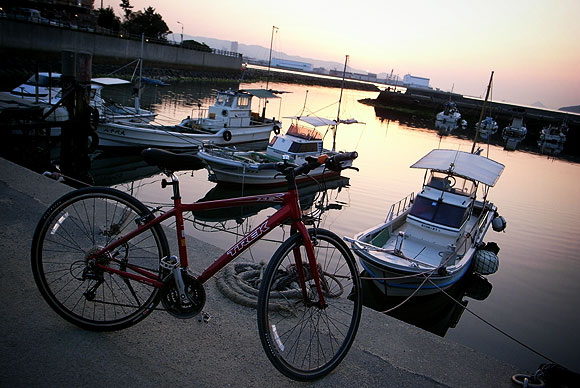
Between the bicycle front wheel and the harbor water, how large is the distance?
133 centimetres

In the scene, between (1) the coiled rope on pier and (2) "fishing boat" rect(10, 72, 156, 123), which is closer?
(1) the coiled rope on pier

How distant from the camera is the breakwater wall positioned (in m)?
36.9

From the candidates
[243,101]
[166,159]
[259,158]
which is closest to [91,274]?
[166,159]

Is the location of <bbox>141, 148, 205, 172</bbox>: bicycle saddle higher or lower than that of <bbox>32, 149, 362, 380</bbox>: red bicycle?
higher

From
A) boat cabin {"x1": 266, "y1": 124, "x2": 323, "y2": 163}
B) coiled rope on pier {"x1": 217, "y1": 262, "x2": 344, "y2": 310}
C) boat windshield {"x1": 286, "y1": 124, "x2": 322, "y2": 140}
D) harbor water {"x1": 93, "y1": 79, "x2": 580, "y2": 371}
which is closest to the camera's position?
coiled rope on pier {"x1": 217, "y1": 262, "x2": 344, "y2": 310}

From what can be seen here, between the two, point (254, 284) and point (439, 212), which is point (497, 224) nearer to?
point (439, 212)

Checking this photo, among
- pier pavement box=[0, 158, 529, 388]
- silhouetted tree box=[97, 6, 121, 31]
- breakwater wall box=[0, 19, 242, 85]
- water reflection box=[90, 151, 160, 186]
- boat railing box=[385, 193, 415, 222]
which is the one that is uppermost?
silhouetted tree box=[97, 6, 121, 31]

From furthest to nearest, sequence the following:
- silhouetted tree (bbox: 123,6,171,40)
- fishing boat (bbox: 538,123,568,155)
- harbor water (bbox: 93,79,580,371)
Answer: silhouetted tree (bbox: 123,6,171,40)
fishing boat (bbox: 538,123,568,155)
harbor water (bbox: 93,79,580,371)

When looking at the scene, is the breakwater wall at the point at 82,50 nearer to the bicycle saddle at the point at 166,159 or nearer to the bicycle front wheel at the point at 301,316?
the bicycle saddle at the point at 166,159

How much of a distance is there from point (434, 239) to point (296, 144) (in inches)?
398

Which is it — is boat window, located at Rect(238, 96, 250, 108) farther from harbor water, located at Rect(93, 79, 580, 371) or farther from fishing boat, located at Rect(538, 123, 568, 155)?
fishing boat, located at Rect(538, 123, 568, 155)

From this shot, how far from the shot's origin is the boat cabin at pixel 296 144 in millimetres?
19750

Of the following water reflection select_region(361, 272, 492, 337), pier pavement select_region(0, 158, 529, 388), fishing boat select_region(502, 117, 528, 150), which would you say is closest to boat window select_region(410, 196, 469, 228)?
water reflection select_region(361, 272, 492, 337)

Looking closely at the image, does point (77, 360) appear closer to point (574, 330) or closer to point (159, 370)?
point (159, 370)
